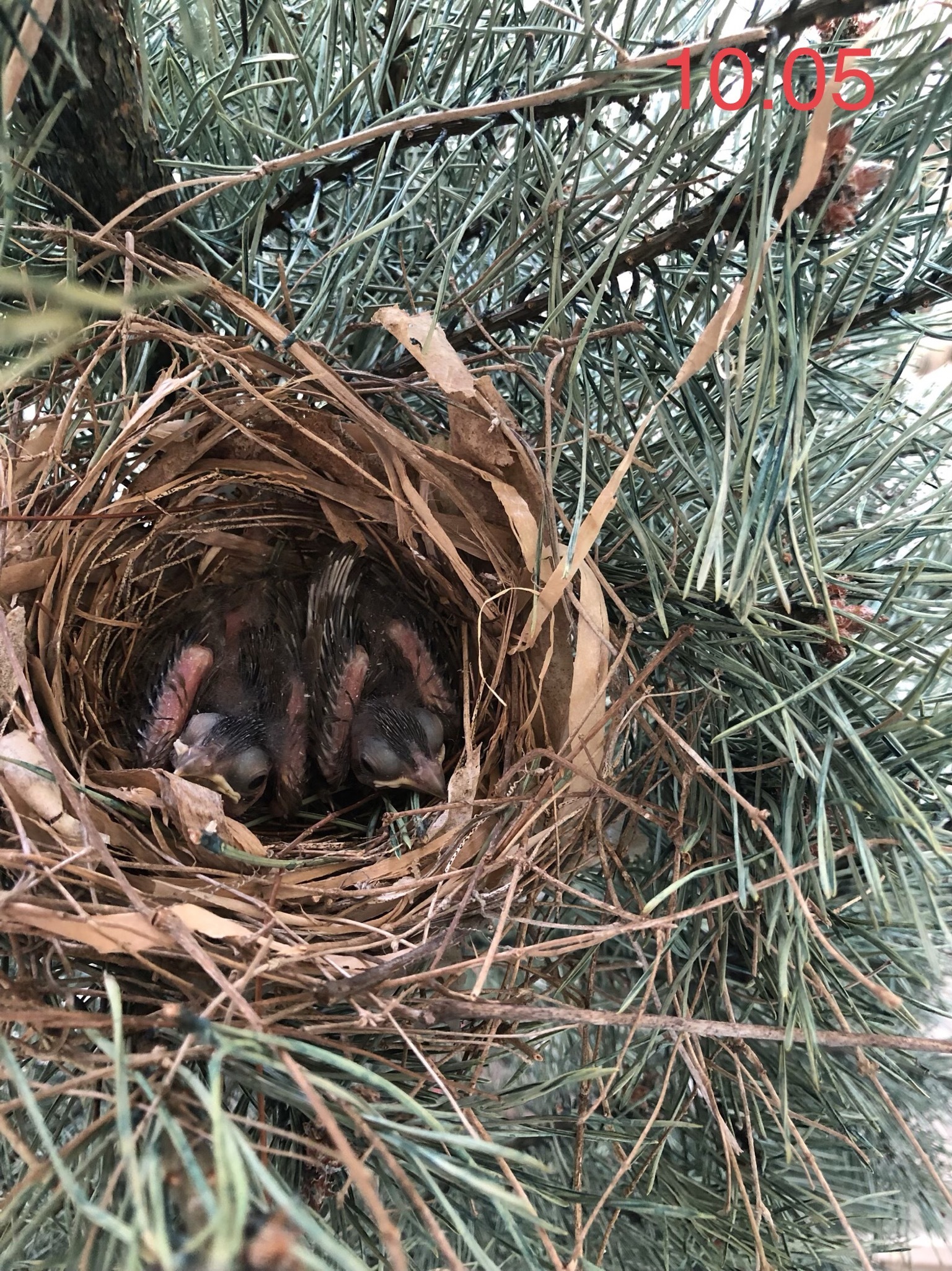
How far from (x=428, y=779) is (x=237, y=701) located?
29 cm

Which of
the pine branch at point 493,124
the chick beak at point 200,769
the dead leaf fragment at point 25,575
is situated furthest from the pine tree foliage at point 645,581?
the chick beak at point 200,769

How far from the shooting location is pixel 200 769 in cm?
84

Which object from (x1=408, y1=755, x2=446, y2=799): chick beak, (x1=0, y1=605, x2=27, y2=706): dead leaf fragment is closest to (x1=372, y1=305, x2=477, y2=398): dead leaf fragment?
(x1=0, y1=605, x2=27, y2=706): dead leaf fragment

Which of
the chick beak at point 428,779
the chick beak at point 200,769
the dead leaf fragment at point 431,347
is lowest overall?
A: the chick beak at point 428,779

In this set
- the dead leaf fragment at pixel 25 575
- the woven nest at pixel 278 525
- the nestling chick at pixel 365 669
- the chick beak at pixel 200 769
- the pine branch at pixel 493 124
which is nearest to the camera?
the pine branch at pixel 493 124

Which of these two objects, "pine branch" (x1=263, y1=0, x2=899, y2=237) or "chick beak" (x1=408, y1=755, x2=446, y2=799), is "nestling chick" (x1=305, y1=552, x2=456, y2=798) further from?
"pine branch" (x1=263, y1=0, x2=899, y2=237)

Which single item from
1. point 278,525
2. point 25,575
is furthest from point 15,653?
point 278,525

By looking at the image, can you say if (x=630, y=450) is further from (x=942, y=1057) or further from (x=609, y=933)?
(x=942, y=1057)

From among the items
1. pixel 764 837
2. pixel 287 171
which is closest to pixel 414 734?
pixel 764 837

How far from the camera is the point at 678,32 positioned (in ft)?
2.02

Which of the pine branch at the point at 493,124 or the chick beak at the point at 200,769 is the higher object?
the pine branch at the point at 493,124

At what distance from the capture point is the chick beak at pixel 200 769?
829mm

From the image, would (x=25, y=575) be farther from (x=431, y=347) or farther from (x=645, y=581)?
(x=645, y=581)

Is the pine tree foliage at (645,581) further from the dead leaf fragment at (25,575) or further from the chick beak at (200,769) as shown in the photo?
the chick beak at (200,769)
